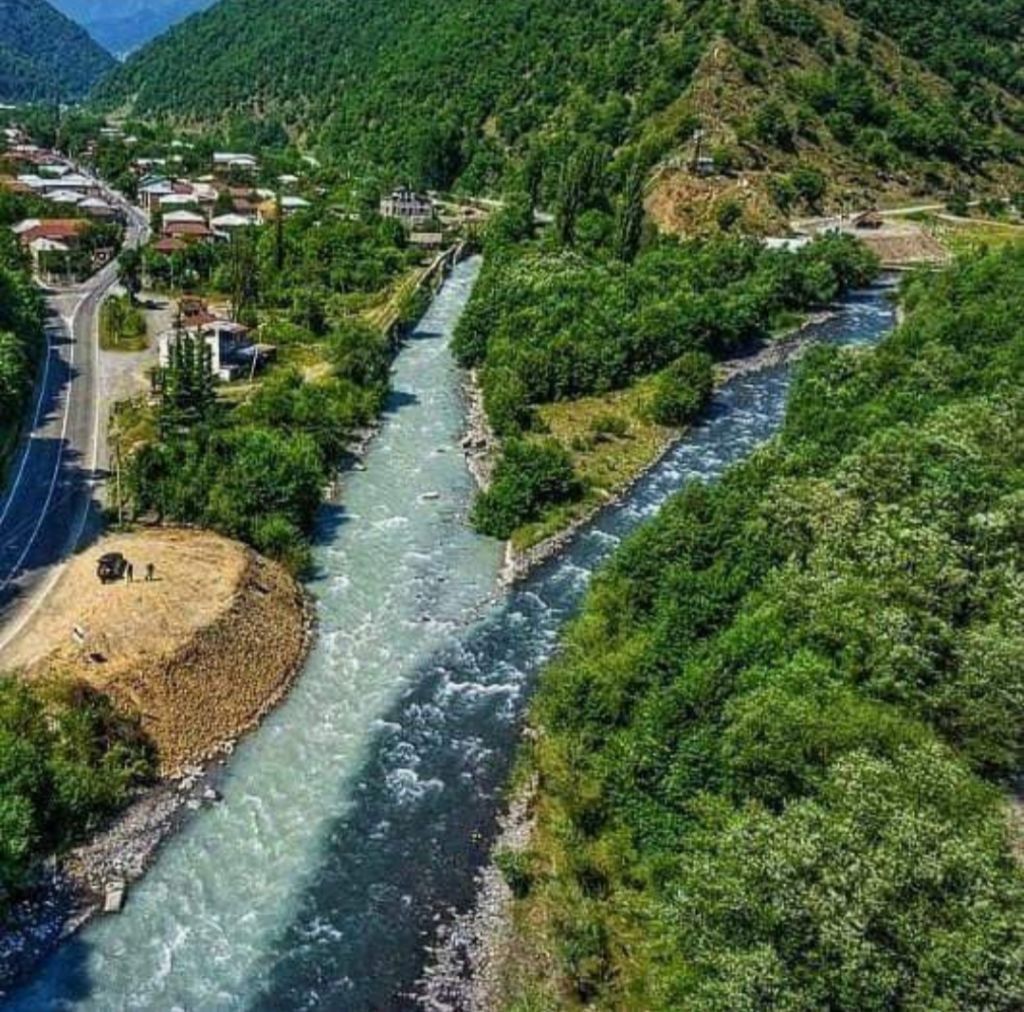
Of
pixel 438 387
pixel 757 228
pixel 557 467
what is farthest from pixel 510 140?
pixel 557 467

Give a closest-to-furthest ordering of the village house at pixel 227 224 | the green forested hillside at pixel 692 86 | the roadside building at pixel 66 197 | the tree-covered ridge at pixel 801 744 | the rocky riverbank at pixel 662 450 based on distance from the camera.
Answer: the tree-covered ridge at pixel 801 744, the rocky riverbank at pixel 662 450, the village house at pixel 227 224, the roadside building at pixel 66 197, the green forested hillside at pixel 692 86

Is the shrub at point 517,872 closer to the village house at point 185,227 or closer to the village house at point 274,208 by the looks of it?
the village house at point 185,227

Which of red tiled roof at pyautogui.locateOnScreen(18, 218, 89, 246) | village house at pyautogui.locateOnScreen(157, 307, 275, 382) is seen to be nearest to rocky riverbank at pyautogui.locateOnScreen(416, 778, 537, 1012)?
village house at pyautogui.locateOnScreen(157, 307, 275, 382)

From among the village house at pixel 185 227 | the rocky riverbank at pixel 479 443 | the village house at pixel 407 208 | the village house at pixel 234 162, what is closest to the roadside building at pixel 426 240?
the village house at pixel 407 208

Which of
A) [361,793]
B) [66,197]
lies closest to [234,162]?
[66,197]

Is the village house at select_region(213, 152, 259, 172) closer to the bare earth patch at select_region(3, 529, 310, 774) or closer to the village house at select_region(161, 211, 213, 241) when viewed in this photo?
the village house at select_region(161, 211, 213, 241)

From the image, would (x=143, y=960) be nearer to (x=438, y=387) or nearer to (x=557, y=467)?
(x=557, y=467)
